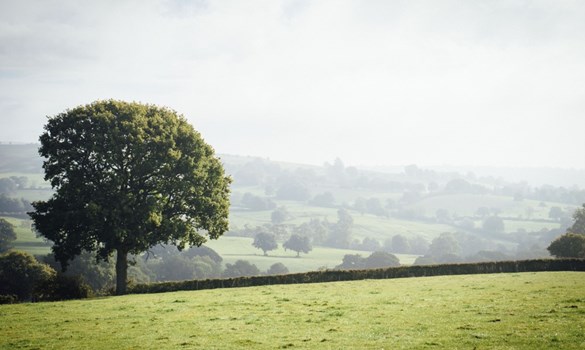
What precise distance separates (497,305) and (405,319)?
639cm

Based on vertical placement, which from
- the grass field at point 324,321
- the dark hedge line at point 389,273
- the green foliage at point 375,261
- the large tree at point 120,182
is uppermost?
the large tree at point 120,182

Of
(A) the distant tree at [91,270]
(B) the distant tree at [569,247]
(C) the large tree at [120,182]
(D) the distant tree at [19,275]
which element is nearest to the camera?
(C) the large tree at [120,182]

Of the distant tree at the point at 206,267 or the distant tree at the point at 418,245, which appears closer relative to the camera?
the distant tree at the point at 206,267

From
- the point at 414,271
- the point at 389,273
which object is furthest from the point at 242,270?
the point at 414,271

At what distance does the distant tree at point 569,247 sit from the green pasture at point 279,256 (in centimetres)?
7248

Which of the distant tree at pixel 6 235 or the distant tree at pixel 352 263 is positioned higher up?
the distant tree at pixel 6 235

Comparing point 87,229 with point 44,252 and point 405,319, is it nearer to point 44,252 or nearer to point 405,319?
point 405,319

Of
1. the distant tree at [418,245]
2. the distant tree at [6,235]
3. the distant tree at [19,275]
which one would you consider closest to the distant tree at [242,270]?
the distant tree at [19,275]

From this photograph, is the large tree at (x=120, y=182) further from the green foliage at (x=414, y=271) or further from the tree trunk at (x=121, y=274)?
the green foliage at (x=414, y=271)

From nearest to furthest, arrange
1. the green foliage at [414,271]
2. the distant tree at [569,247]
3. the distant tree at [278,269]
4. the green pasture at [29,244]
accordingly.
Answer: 1. the green foliage at [414,271]
2. the distant tree at [569,247]
3. the green pasture at [29,244]
4. the distant tree at [278,269]

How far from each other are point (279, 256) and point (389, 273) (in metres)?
111

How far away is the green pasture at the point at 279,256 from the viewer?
5468 inches

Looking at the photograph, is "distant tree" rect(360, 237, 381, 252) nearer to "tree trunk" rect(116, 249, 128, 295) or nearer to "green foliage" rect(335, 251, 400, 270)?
"green foliage" rect(335, 251, 400, 270)

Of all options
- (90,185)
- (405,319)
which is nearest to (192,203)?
(90,185)
